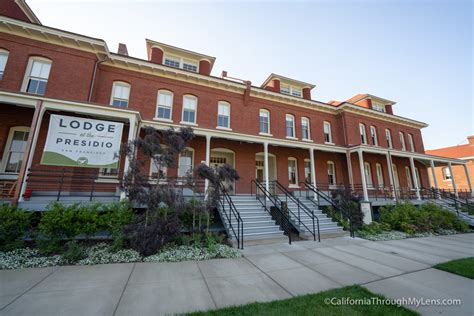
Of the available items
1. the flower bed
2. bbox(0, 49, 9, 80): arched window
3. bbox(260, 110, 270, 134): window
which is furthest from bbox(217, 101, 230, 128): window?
bbox(0, 49, 9, 80): arched window

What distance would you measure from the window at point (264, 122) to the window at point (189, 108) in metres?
4.89

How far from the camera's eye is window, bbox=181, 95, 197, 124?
40.1 feet

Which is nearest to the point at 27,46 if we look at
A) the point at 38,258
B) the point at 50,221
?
the point at 50,221

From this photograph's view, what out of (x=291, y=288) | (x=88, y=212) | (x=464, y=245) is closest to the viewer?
(x=291, y=288)

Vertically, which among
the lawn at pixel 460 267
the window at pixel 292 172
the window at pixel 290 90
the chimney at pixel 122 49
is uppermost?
the chimney at pixel 122 49

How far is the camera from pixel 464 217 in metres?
12.3

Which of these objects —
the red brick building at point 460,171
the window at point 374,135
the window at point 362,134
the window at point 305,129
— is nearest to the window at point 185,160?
the window at point 305,129

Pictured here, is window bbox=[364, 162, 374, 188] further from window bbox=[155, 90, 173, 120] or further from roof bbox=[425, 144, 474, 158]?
roof bbox=[425, 144, 474, 158]

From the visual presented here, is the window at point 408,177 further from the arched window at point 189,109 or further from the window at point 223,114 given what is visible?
the arched window at point 189,109

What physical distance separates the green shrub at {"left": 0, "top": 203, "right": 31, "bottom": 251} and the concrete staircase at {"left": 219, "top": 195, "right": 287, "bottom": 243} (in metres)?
6.16

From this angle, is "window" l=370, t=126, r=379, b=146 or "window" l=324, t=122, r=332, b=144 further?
"window" l=370, t=126, r=379, b=146

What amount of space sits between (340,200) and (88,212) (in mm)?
11380

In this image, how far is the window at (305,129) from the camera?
1540 cm

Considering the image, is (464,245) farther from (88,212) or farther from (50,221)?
(50,221)
